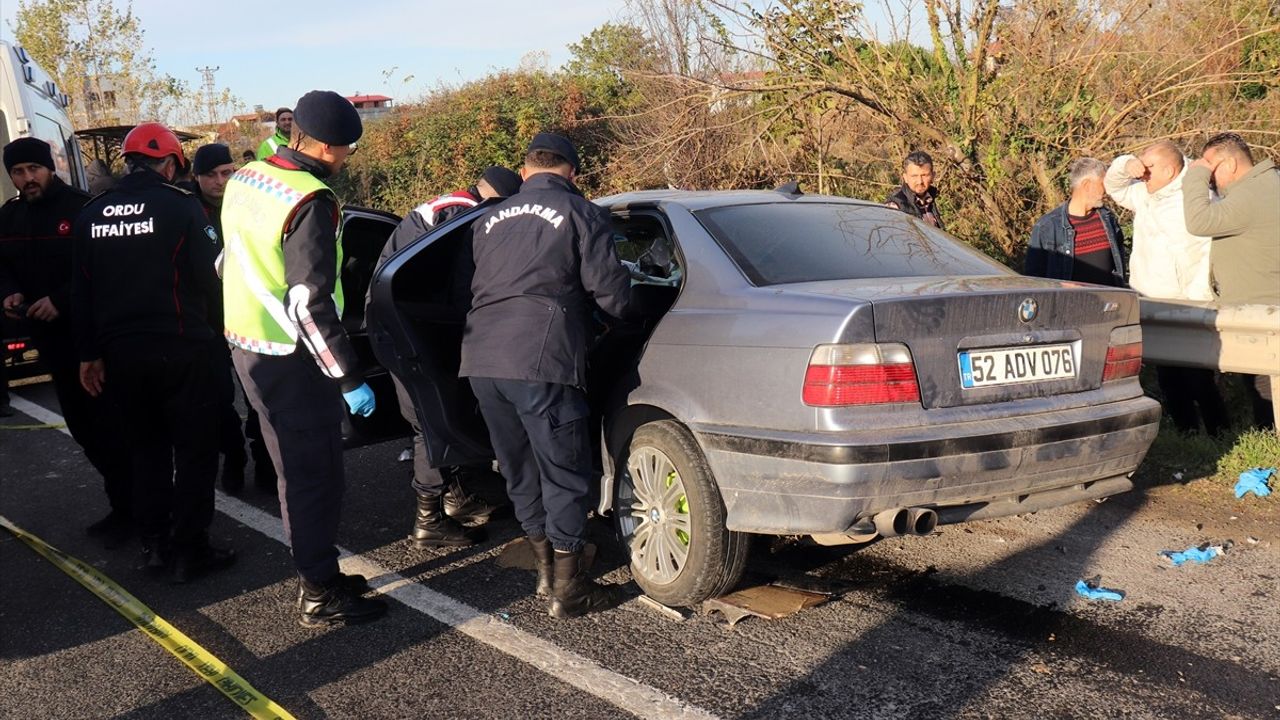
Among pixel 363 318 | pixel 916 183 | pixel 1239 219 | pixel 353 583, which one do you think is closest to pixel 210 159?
pixel 363 318

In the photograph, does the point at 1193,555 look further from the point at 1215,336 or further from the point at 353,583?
the point at 353,583

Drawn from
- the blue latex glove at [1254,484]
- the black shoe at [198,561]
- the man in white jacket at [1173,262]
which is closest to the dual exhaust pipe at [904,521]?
the blue latex glove at [1254,484]

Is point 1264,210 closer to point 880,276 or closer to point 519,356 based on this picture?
point 880,276

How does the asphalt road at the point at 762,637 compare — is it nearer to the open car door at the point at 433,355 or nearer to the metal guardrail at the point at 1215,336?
the open car door at the point at 433,355

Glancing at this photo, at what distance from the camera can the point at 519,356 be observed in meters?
3.92

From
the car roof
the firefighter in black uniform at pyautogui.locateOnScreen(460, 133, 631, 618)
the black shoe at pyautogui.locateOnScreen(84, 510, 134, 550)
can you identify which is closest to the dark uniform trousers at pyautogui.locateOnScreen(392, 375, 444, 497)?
the firefighter in black uniform at pyautogui.locateOnScreen(460, 133, 631, 618)

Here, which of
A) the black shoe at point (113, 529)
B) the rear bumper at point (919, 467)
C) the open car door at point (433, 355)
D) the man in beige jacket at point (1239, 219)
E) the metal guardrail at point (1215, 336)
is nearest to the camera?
the rear bumper at point (919, 467)

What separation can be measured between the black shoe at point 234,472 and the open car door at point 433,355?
183 cm

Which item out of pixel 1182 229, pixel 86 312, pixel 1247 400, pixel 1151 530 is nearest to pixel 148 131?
pixel 86 312

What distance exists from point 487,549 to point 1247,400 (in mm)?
4573

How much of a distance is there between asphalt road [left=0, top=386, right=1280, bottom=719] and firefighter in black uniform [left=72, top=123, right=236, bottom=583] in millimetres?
274

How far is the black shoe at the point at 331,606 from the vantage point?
4.02m

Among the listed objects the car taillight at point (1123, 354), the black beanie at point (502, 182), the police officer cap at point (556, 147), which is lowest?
the car taillight at point (1123, 354)

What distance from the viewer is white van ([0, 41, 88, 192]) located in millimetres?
9195
